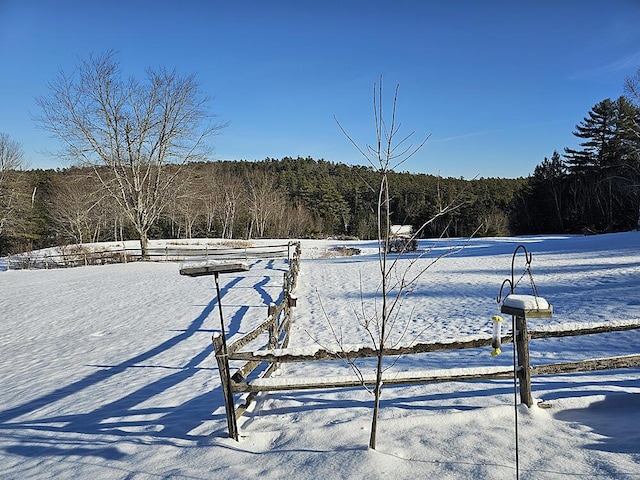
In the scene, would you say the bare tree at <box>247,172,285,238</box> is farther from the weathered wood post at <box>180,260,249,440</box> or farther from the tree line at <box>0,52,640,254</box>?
the weathered wood post at <box>180,260,249,440</box>

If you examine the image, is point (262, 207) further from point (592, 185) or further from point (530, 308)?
point (530, 308)

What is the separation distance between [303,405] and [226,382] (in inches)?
46.5

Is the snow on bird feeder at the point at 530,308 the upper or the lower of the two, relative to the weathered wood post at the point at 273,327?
upper

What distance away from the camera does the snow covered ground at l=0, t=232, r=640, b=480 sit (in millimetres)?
3314

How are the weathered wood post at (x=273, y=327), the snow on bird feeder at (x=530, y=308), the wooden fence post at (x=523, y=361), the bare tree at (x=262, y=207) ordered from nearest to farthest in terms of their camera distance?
the snow on bird feeder at (x=530, y=308)
the wooden fence post at (x=523, y=361)
the weathered wood post at (x=273, y=327)
the bare tree at (x=262, y=207)

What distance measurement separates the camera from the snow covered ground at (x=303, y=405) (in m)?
3.31

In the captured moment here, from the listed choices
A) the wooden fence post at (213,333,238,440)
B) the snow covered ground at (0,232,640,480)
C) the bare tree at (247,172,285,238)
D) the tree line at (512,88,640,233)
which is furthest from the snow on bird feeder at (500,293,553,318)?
the bare tree at (247,172,285,238)

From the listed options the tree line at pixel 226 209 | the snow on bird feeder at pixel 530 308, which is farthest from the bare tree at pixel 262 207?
the snow on bird feeder at pixel 530 308

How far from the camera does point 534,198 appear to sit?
161 feet

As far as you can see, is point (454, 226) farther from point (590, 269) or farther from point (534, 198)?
point (590, 269)

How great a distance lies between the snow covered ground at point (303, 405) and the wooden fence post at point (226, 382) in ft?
0.44

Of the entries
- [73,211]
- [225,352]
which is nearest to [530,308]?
[225,352]

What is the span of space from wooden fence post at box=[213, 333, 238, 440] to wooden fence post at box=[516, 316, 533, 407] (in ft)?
8.68

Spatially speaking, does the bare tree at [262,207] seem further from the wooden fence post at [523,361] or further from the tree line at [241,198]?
the wooden fence post at [523,361]
